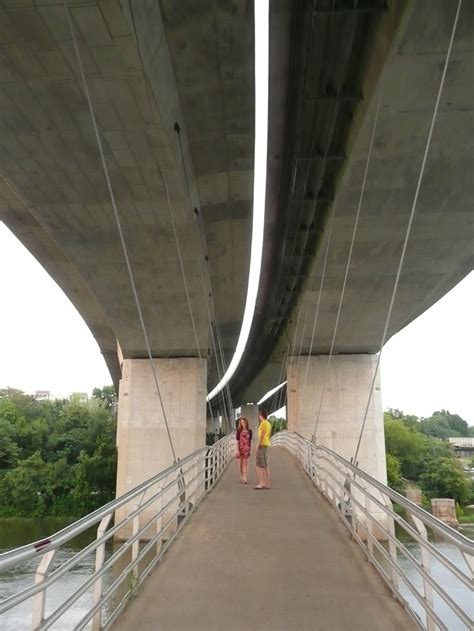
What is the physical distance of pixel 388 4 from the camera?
7.90 metres

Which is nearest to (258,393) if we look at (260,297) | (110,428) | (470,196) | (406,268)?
(110,428)

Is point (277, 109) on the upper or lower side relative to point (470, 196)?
upper

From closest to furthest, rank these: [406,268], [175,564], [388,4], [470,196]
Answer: [175,564] < [388,4] < [470,196] < [406,268]

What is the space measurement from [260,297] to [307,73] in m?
13.8

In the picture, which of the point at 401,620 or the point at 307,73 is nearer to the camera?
the point at 401,620

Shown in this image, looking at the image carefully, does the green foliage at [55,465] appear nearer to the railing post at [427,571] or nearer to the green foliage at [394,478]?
the green foliage at [394,478]

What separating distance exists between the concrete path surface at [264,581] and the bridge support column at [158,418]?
13.6 metres

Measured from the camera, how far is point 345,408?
79.4 feet

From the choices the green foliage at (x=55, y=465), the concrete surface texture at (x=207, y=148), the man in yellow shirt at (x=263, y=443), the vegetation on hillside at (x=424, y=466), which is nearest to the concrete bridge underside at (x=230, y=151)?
the concrete surface texture at (x=207, y=148)

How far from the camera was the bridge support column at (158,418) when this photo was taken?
2253cm

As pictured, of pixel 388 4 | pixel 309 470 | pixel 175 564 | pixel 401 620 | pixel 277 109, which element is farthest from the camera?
pixel 309 470

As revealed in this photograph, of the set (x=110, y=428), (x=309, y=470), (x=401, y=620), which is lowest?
(x=401, y=620)

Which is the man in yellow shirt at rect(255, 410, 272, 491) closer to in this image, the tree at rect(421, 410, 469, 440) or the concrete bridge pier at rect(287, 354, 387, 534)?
the concrete bridge pier at rect(287, 354, 387, 534)

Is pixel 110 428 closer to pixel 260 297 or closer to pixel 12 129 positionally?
pixel 260 297
